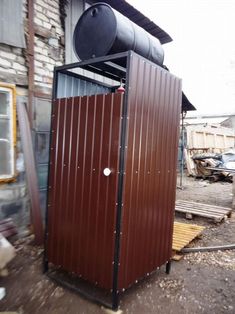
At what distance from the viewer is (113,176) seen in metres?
2.79

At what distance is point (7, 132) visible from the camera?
4.17 meters

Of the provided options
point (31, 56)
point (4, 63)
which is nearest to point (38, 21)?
point (31, 56)

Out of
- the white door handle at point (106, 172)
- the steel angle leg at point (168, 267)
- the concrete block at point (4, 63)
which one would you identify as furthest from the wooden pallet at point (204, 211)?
the concrete block at point (4, 63)

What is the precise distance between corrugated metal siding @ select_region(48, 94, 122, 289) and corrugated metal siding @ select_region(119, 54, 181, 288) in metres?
0.17

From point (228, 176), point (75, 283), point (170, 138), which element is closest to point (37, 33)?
point (170, 138)

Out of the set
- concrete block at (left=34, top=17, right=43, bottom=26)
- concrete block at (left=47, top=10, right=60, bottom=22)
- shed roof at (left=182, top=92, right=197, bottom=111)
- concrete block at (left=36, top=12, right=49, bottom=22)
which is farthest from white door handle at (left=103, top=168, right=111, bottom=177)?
shed roof at (left=182, top=92, right=197, bottom=111)

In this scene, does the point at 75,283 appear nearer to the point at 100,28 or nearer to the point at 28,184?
the point at 28,184

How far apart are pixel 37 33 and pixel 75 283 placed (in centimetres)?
376

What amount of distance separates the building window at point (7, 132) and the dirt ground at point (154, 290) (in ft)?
3.82

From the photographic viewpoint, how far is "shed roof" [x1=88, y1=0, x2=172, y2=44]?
5.46 metres

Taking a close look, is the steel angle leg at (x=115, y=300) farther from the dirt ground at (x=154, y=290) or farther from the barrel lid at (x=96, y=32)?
the barrel lid at (x=96, y=32)

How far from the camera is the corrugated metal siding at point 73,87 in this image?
11.6 feet

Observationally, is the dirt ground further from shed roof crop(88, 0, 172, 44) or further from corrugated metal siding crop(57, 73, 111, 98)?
shed roof crop(88, 0, 172, 44)

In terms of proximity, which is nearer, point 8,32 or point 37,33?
point 8,32
